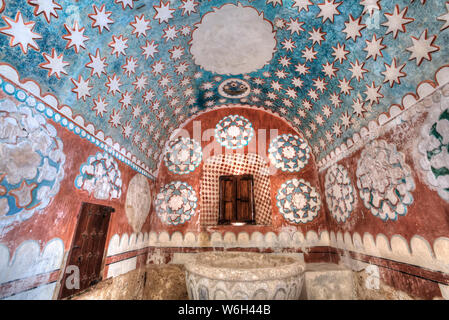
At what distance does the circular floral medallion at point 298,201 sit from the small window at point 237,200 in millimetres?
671

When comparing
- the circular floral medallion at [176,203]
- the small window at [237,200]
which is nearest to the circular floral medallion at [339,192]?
the small window at [237,200]

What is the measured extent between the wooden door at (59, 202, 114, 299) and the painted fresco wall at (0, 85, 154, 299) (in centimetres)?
9

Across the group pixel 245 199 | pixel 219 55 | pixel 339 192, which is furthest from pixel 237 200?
pixel 219 55

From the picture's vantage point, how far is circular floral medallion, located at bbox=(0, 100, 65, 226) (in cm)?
175

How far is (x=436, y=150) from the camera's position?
2.05 meters

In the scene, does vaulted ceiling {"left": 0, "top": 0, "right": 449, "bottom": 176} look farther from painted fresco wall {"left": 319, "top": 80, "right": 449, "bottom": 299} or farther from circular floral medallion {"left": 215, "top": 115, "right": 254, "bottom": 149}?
circular floral medallion {"left": 215, "top": 115, "right": 254, "bottom": 149}

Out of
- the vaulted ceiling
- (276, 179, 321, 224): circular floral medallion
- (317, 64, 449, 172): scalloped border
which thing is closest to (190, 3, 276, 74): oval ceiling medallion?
the vaulted ceiling

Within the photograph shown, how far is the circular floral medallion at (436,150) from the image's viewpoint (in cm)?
197

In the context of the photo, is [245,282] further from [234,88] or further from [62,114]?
[234,88]

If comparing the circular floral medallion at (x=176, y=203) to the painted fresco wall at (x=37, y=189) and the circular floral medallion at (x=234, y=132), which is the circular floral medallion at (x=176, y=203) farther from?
the painted fresco wall at (x=37, y=189)

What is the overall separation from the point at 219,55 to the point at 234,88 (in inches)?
43.2

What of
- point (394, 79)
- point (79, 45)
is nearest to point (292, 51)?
point (394, 79)

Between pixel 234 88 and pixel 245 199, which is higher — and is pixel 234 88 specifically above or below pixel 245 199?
above

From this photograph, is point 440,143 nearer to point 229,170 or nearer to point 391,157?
point 391,157
